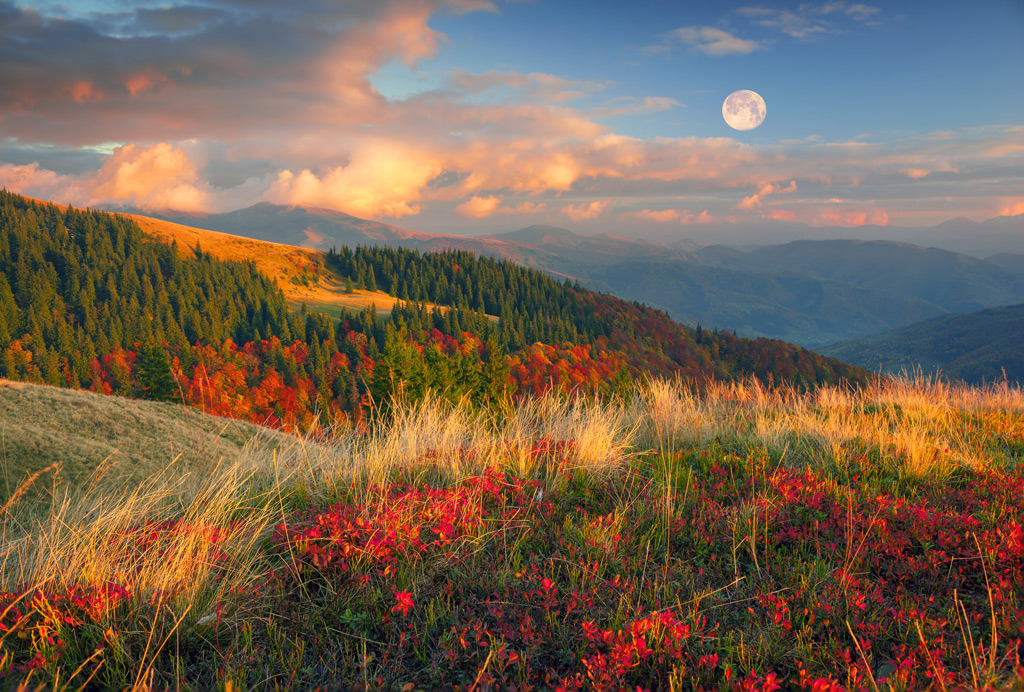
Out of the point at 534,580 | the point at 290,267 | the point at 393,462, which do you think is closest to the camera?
the point at 534,580

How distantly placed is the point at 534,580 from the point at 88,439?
1455 centimetres

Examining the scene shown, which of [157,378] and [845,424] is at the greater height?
[845,424]

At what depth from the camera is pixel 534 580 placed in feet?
11.0

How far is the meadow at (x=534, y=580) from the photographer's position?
2.61m

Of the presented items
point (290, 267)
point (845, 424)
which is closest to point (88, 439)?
point (845, 424)

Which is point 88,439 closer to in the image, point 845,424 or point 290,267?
point 845,424

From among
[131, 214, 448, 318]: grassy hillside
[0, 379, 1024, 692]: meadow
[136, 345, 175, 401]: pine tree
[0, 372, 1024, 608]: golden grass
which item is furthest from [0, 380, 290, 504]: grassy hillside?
[131, 214, 448, 318]: grassy hillside

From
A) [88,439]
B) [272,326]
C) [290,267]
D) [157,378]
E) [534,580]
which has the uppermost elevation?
[290,267]

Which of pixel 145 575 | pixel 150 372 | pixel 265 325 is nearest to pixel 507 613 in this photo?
pixel 145 575

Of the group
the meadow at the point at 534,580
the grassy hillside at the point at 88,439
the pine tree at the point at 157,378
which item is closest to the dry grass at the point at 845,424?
the meadow at the point at 534,580

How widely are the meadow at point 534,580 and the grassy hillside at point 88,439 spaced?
4.86 m

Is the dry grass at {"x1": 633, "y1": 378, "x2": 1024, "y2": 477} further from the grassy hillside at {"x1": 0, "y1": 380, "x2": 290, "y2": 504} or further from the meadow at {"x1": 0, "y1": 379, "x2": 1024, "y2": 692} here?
the grassy hillside at {"x1": 0, "y1": 380, "x2": 290, "y2": 504}

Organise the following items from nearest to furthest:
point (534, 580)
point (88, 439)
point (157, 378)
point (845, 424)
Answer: point (534, 580) < point (845, 424) < point (88, 439) < point (157, 378)

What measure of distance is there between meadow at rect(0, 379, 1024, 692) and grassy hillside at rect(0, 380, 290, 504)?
486 cm
